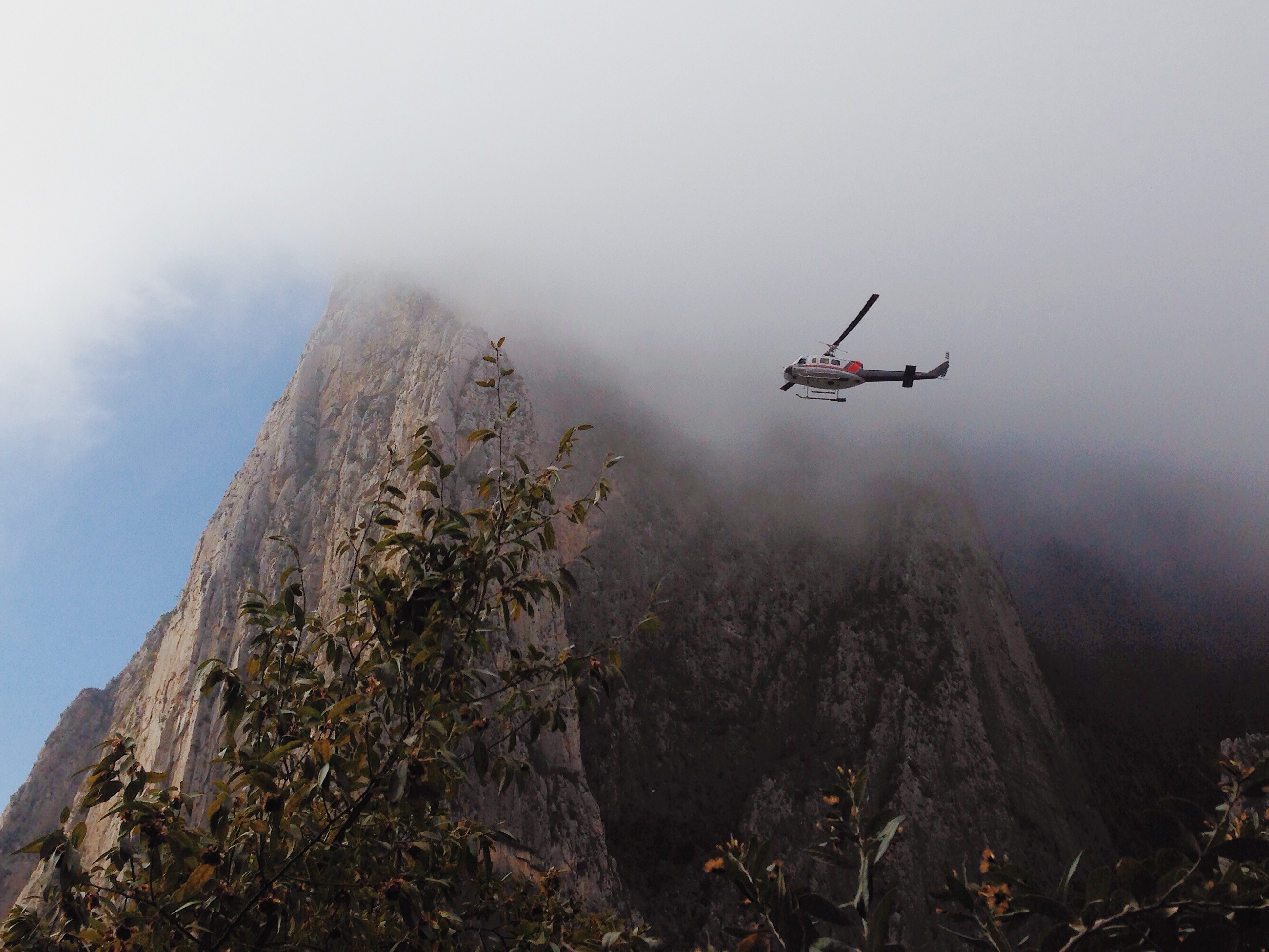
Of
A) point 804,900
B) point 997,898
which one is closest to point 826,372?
point 997,898

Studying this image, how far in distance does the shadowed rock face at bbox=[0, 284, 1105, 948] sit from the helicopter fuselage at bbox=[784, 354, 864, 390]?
19264mm

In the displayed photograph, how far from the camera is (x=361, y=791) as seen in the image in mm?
6664

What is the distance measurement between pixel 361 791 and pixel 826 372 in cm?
2671

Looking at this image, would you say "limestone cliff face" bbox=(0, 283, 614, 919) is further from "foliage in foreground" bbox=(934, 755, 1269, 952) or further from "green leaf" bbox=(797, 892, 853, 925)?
"foliage in foreground" bbox=(934, 755, 1269, 952)

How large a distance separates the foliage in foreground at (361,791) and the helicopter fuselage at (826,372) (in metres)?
25.4

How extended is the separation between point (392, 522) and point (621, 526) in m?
44.8

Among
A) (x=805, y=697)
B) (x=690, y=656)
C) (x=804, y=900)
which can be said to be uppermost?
(x=804, y=900)

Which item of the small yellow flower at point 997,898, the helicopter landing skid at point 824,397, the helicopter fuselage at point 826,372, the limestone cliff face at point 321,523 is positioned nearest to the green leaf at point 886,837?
the small yellow flower at point 997,898

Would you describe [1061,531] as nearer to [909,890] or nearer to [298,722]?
[909,890]

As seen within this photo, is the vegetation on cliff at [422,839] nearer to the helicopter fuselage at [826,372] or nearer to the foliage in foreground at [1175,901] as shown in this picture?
the foliage in foreground at [1175,901]

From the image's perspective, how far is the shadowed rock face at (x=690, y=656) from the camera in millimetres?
38000

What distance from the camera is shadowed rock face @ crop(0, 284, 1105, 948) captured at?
38000 mm

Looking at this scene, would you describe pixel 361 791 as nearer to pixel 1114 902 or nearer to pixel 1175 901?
pixel 1114 902

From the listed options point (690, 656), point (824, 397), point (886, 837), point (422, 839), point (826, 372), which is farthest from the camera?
point (690, 656)
